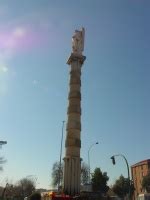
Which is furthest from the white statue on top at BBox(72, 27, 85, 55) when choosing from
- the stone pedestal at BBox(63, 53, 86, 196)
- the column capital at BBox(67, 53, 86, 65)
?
the stone pedestal at BBox(63, 53, 86, 196)

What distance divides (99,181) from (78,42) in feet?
119

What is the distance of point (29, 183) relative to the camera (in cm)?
12488

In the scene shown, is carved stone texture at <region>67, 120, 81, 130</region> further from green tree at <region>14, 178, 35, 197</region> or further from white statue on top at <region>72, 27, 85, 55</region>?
green tree at <region>14, 178, 35, 197</region>

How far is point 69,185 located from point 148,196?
1006 inches

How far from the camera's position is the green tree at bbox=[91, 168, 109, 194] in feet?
227

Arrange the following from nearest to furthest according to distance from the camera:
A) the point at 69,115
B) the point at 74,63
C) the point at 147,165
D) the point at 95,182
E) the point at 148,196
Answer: the point at 69,115 < the point at 74,63 < the point at 148,196 < the point at 95,182 < the point at 147,165

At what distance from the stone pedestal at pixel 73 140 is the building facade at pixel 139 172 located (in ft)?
196

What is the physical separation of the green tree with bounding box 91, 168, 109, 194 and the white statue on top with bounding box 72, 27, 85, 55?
3466cm

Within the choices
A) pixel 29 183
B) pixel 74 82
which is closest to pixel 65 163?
pixel 74 82

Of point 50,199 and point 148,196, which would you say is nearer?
point 50,199

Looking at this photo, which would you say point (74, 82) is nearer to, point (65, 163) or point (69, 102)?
point (69, 102)

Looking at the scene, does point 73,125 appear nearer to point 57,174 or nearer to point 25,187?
point 57,174

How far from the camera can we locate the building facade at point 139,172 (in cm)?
9538

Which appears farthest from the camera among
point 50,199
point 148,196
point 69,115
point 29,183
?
point 29,183
